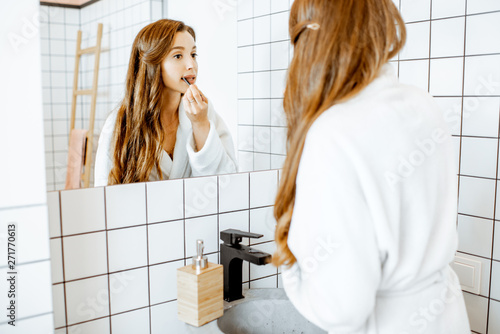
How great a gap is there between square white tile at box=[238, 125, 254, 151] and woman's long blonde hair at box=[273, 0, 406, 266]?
1.54 ft

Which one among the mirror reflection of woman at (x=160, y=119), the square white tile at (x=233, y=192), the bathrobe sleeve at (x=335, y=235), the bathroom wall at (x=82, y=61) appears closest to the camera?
the bathrobe sleeve at (x=335, y=235)

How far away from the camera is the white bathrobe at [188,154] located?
1012 mm

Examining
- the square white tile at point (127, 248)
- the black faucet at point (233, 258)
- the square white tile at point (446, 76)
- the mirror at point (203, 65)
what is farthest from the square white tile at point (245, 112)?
the square white tile at point (446, 76)

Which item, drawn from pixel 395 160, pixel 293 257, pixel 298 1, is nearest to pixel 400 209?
pixel 395 160

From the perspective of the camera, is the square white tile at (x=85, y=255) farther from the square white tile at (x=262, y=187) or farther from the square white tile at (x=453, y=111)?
the square white tile at (x=453, y=111)

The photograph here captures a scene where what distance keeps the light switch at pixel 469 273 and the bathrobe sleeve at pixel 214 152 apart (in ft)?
2.30

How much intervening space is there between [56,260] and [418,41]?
1135mm

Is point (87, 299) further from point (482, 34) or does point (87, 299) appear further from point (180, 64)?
point (482, 34)

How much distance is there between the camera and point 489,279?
4.06 feet

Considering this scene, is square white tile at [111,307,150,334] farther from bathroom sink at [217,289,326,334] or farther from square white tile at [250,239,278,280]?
square white tile at [250,239,278,280]

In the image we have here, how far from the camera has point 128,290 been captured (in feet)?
3.55

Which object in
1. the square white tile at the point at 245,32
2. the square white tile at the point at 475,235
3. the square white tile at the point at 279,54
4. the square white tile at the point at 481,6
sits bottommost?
the square white tile at the point at 475,235

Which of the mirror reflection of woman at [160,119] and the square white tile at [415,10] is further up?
the square white tile at [415,10]

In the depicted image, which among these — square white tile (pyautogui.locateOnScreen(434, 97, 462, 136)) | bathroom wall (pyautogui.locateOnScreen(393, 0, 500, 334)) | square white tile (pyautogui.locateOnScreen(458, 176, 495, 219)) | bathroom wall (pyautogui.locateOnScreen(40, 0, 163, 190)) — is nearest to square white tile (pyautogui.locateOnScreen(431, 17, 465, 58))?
bathroom wall (pyautogui.locateOnScreen(393, 0, 500, 334))
